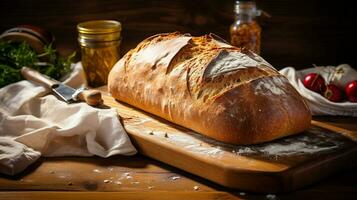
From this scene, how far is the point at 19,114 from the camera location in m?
1.56

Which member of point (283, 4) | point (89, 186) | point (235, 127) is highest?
point (283, 4)

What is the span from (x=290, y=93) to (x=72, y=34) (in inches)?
41.9

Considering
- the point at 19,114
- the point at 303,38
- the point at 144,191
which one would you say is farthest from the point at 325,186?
the point at 303,38

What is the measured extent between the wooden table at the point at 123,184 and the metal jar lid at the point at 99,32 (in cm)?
55

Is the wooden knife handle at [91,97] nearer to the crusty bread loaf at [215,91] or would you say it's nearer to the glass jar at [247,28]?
the crusty bread loaf at [215,91]

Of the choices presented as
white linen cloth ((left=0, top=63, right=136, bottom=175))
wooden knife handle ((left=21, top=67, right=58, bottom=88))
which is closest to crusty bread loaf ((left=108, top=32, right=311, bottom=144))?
white linen cloth ((left=0, top=63, right=136, bottom=175))

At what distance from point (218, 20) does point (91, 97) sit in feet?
2.31

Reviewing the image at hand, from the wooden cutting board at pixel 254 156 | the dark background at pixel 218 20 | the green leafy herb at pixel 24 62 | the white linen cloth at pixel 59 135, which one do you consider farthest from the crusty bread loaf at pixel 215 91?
the dark background at pixel 218 20

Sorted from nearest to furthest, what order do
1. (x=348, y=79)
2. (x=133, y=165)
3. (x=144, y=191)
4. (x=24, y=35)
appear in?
(x=144, y=191), (x=133, y=165), (x=348, y=79), (x=24, y=35)

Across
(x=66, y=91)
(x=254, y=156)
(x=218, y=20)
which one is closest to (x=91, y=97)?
(x=66, y=91)

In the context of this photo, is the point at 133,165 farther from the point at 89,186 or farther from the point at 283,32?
the point at 283,32

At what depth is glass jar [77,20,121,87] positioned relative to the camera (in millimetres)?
1812

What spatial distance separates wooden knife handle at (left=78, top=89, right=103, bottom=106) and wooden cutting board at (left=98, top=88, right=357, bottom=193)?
6.8 inches

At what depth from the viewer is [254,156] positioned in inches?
48.9
